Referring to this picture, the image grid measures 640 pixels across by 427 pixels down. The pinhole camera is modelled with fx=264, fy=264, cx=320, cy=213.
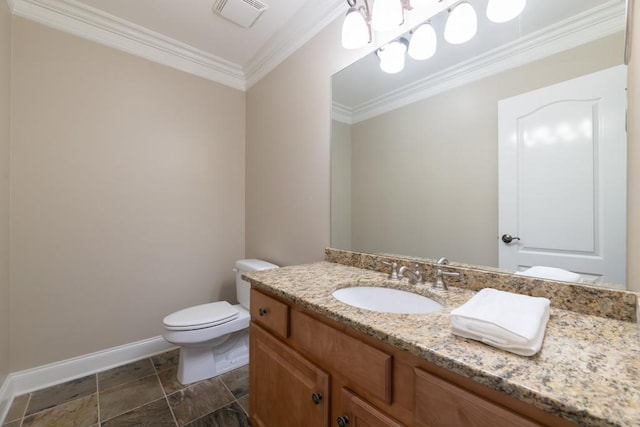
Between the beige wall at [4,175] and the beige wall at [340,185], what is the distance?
1.88 meters

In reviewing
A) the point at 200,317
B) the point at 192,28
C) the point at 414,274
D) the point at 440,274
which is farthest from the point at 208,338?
the point at 192,28

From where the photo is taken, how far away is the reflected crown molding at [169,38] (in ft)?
5.53

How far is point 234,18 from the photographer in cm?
183

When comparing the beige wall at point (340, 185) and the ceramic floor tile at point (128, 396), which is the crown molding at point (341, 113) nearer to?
the beige wall at point (340, 185)

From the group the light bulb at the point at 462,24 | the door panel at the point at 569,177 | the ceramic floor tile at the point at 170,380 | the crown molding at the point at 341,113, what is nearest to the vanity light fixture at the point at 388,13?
the light bulb at the point at 462,24

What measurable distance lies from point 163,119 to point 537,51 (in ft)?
7.84

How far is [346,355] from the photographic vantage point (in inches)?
31.8

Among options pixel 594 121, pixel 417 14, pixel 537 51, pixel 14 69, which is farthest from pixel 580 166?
pixel 14 69

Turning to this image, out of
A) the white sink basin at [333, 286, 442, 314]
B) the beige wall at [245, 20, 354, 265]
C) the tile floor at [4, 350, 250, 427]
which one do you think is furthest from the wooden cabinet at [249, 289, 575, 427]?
the beige wall at [245, 20, 354, 265]

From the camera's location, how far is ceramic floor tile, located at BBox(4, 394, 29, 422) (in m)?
1.44

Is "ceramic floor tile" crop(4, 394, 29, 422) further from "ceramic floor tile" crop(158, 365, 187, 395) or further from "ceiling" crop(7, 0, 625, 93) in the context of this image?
"ceiling" crop(7, 0, 625, 93)

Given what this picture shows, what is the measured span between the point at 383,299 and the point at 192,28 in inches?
89.7

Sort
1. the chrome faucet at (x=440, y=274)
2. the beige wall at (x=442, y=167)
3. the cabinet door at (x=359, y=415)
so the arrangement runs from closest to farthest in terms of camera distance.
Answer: the cabinet door at (x=359, y=415), the beige wall at (x=442, y=167), the chrome faucet at (x=440, y=274)

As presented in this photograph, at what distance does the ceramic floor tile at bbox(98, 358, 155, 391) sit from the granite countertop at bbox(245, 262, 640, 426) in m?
1.66
